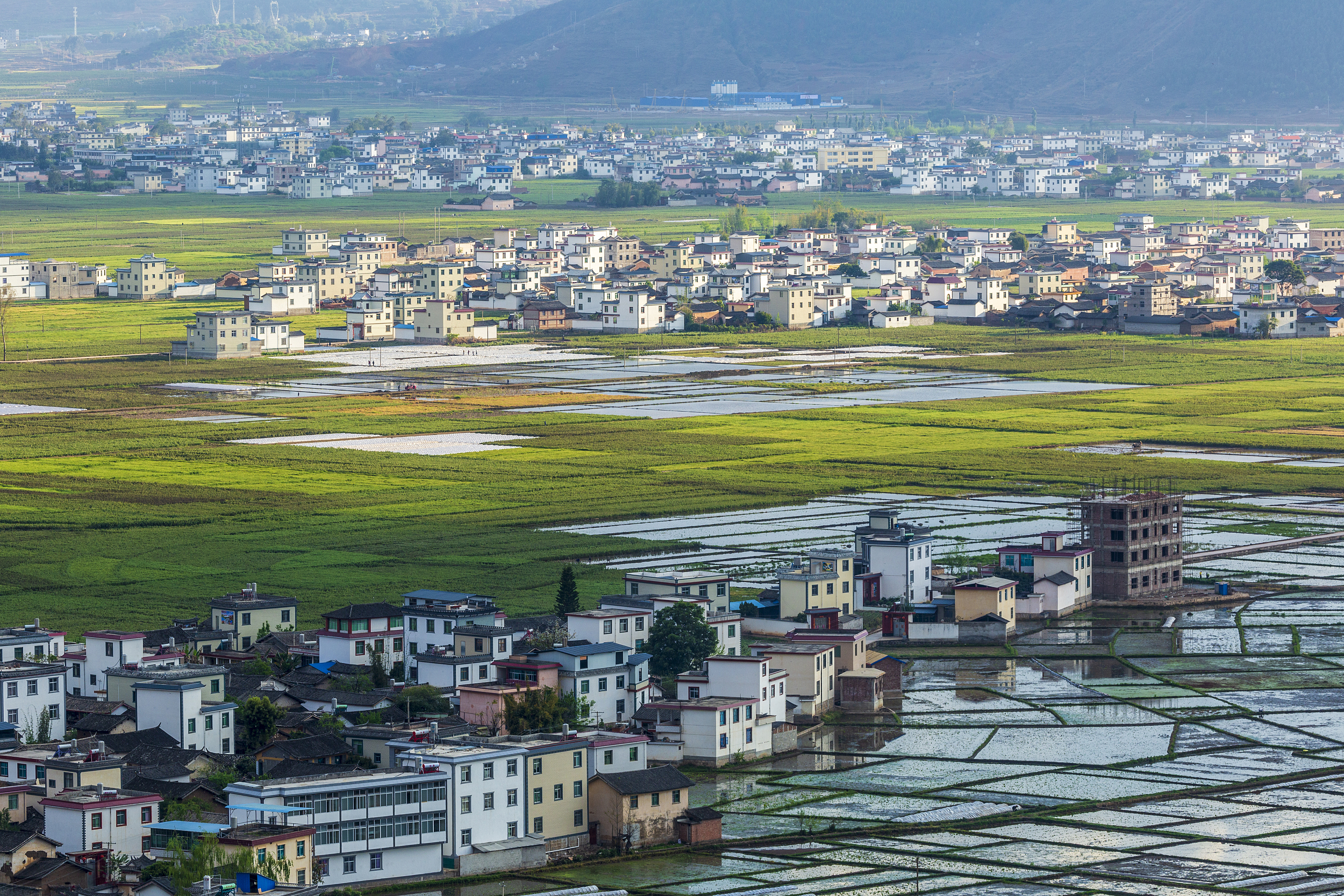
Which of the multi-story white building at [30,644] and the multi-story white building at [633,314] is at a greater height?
the multi-story white building at [633,314]

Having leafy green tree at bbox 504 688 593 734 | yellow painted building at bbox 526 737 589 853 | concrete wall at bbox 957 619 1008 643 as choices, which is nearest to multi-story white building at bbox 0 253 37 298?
concrete wall at bbox 957 619 1008 643

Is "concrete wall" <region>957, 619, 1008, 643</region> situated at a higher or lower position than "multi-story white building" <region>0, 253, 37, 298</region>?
lower

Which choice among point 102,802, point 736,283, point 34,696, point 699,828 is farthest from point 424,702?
point 736,283

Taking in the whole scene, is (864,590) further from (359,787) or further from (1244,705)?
(359,787)

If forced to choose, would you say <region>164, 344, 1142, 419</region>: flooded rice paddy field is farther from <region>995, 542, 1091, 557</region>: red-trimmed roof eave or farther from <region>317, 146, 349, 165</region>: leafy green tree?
<region>317, 146, 349, 165</region>: leafy green tree

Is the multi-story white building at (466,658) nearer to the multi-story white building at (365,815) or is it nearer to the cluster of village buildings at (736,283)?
the multi-story white building at (365,815)

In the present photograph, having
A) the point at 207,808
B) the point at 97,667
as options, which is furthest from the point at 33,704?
the point at 207,808

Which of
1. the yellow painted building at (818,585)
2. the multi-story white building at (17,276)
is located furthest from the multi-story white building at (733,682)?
the multi-story white building at (17,276)
